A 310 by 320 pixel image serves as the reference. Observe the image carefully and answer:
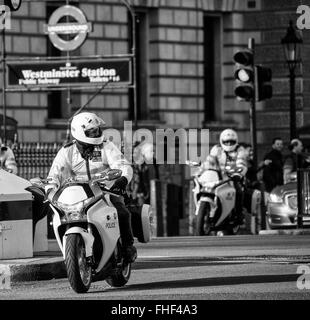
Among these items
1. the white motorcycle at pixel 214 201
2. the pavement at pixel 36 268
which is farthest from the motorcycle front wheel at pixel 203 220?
the pavement at pixel 36 268

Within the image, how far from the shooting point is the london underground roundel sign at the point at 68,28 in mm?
29891

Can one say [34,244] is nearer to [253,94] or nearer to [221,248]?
[221,248]

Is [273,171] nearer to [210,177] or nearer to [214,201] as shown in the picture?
[210,177]

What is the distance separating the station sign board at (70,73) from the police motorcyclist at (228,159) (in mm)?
5195

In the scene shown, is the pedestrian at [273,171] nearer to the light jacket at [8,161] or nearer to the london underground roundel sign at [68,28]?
the london underground roundel sign at [68,28]

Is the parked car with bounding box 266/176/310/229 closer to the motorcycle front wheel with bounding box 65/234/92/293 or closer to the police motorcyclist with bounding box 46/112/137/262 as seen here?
the police motorcyclist with bounding box 46/112/137/262

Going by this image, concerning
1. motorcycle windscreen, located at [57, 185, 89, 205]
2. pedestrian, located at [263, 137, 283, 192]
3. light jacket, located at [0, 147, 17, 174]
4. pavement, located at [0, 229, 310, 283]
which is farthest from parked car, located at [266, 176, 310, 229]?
motorcycle windscreen, located at [57, 185, 89, 205]

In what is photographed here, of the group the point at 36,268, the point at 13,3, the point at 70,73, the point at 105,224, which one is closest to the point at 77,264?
the point at 105,224

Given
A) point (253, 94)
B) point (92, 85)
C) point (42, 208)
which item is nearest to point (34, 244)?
point (42, 208)

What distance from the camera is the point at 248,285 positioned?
12.6 metres

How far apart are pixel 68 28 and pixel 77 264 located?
715 inches

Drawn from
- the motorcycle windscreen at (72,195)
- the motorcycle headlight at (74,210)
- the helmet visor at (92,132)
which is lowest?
the motorcycle headlight at (74,210)

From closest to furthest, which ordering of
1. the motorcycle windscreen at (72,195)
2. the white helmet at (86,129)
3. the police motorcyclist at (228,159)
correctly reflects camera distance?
the motorcycle windscreen at (72,195)
the white helmet at (86,129)
the police motorcyclist at (228,159)

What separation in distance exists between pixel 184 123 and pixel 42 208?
2041 centimetres
